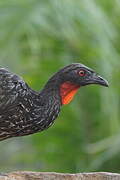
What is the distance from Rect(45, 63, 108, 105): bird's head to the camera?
7832mm

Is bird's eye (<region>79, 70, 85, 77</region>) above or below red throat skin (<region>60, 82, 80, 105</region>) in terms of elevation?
above

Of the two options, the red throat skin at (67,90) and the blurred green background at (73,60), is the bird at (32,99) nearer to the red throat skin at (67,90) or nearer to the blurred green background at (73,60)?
the red throat skin at (67,90)

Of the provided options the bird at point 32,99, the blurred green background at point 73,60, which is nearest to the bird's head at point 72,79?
the bird at point 32,99

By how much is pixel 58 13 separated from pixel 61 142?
61.6 inches

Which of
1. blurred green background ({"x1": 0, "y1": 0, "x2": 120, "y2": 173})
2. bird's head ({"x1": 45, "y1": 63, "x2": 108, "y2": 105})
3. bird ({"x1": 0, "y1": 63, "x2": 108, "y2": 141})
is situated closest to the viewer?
bird ({"x1": 0, "y1": 63, "x2": 108, "y2": 141})

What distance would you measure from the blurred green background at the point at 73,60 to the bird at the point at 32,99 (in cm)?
188

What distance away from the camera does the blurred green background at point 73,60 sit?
9.83 m

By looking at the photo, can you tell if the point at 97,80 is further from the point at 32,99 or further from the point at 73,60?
the point at 73,60

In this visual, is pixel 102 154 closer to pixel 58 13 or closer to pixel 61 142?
pixel 61 142

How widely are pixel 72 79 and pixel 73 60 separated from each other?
253 centimetres

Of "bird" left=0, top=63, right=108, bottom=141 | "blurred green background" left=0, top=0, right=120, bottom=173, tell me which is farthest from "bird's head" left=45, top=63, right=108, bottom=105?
"blurred green background" left=0, top=0, right=120, bottom=173

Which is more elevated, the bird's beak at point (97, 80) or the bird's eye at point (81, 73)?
the bird's eye at point (81, 73)

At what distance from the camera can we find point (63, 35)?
10.1 metres

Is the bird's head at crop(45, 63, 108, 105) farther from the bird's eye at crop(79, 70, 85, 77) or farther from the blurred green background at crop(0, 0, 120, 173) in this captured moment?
the blurred green background at crop(0, 0, 120, 173)
